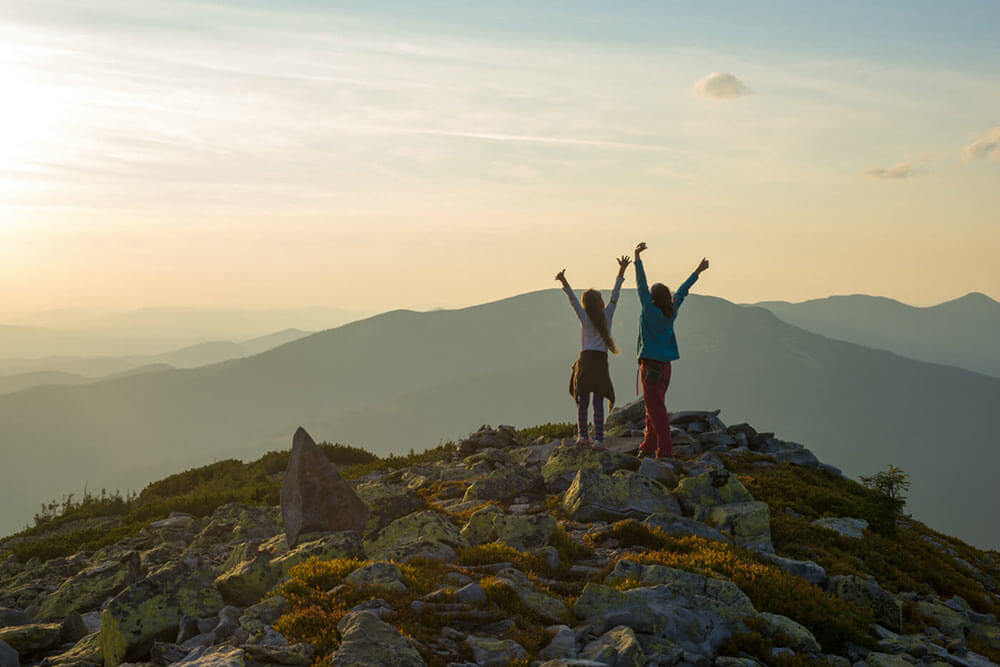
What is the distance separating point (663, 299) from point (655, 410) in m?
2.68

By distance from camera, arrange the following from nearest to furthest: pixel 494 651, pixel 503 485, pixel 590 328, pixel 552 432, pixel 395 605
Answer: pixel 494 651 → pixel 395 605 → pixel 503 485 → pixel 590 328 → pixel 552 432

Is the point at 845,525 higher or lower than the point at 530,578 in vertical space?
lower

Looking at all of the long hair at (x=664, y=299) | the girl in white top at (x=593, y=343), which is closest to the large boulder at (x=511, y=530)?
the girl in white top at (x=593, y=343)

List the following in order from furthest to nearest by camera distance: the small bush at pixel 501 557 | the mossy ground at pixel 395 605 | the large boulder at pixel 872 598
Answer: the large boulder at pixel 872 598 → the small bush at pixel 501 557 → the mossy ground at pixel 395 605

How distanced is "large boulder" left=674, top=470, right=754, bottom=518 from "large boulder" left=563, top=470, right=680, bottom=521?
0.47 metres

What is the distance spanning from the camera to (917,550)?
15.7m

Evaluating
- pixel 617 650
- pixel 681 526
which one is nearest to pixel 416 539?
pixel 617 650

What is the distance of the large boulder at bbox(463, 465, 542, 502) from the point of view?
1552 cm

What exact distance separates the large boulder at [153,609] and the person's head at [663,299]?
1078cm

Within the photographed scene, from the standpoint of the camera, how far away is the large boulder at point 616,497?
527 inches

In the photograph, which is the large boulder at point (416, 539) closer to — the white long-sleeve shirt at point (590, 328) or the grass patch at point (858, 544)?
the white long-sleeve shirt at point (590, 328)

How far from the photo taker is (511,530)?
11.7 m

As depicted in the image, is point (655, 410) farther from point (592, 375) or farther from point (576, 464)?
point (576, 464)

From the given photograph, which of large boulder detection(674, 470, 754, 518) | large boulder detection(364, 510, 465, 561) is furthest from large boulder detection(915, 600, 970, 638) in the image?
large boulder detection(364, 510, 465, 561)
